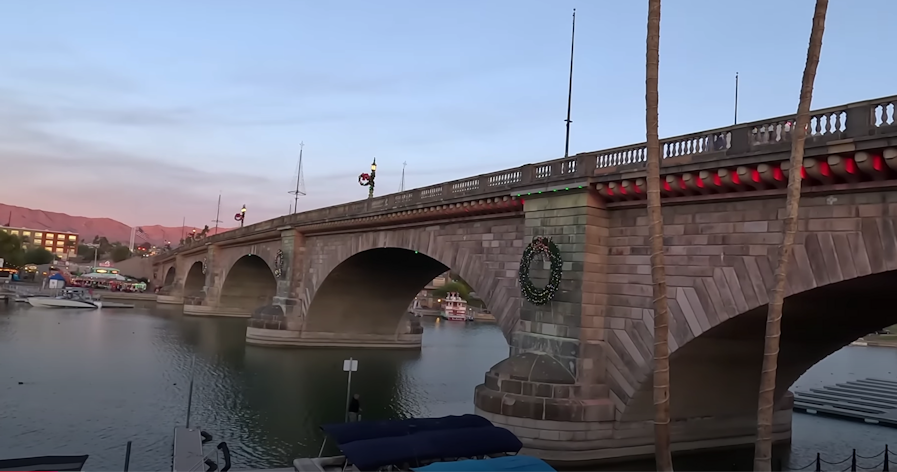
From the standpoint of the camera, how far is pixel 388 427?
1597 cm

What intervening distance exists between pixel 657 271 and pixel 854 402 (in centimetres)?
2819

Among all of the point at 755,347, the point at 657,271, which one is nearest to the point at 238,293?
the point at 755,347

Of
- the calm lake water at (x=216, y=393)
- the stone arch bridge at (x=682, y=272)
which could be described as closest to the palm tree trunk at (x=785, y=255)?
the stone arch bridge at (x=682, y=272)

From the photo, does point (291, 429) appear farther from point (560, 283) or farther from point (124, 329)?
point (124, 329)

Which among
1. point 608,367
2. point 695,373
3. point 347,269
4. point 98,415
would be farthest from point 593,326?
point 347,269

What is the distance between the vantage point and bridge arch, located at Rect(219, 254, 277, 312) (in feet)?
234

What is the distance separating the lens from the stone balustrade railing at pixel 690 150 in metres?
13.3

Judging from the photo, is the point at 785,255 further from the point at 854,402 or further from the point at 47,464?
the point at 854,402

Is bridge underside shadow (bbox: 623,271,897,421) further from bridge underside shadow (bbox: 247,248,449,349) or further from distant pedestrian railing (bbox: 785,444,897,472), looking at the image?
bridge underside shadow (bbox: 247,248,449,349)

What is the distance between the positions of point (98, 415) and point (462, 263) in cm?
1511

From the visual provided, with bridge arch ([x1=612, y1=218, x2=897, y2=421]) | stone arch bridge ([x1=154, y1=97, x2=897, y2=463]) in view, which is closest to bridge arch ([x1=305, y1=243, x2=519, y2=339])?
stone arch bridge ([x1=154, y1=97, x2=897, y2=463])

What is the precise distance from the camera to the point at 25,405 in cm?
2486

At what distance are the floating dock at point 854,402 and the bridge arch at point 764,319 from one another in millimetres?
8895

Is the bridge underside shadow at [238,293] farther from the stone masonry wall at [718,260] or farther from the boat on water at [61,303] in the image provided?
the stone masonry wall at [718,260]
